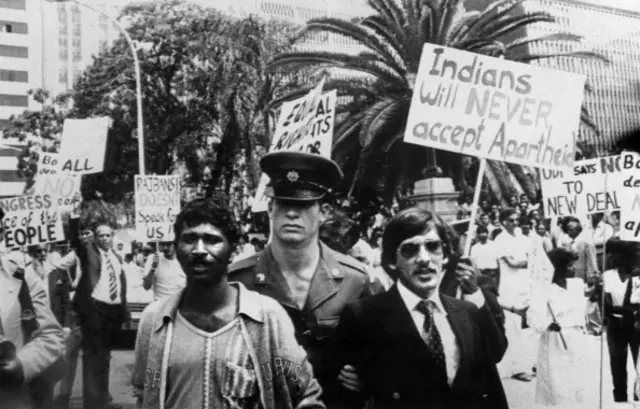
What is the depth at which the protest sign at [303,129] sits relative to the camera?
491 cm

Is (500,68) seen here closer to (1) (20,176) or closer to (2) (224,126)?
(2) (224,126)

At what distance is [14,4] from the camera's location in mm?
4734

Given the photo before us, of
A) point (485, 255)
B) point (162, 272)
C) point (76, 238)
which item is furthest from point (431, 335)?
point (76, 238)

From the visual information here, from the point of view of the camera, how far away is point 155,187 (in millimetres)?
4707

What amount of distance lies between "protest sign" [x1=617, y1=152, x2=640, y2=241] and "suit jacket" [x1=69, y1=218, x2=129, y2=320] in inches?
130

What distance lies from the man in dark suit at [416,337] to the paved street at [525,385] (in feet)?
2.31

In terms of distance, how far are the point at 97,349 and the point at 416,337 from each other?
1685 mm

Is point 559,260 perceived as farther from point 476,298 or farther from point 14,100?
point 14,100

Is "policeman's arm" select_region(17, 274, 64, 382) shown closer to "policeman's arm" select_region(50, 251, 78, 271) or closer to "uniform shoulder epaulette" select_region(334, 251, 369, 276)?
"policeman's arm" select_region(50, 251, 78, 271)

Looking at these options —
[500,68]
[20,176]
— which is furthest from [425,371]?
[20,176]

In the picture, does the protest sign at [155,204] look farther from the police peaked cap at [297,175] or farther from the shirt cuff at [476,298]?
the shirt cuff at [476,298]

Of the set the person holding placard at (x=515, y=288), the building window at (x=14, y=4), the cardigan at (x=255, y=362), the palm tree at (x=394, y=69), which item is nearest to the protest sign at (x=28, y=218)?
the building window at (x=14, y=4)

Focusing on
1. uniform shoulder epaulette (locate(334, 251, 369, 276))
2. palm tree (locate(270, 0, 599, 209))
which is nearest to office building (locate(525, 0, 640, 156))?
palm tree (locate(270, 0, 599, 209))

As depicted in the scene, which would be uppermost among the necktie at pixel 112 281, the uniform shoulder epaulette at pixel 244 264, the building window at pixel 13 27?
the building window at pixel 13 27
